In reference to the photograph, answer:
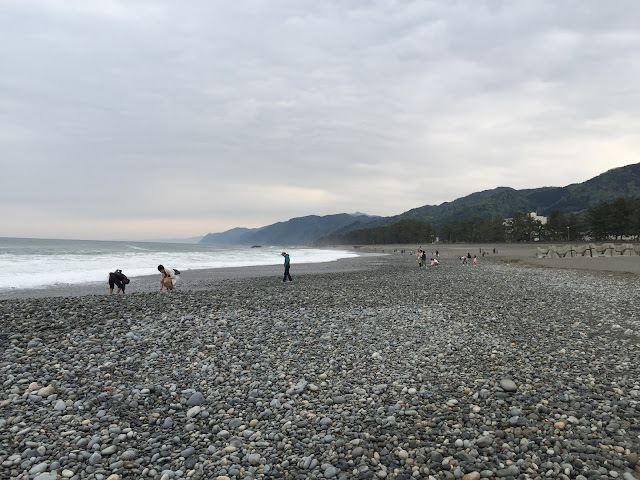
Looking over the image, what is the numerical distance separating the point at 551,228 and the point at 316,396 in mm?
141369

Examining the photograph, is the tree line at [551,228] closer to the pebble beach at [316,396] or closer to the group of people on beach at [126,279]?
the pebble beach at [316,396]

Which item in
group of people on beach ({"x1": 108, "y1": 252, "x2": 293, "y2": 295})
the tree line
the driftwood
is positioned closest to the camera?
group of people on beach ({"x1": 108, "y1": 252, "x2": 293, "y2": 295})

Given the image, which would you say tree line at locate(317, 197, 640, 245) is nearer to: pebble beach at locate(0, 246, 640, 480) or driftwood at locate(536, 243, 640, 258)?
driftwood at locate(536, 243, 640, 258)

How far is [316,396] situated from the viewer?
6930mm

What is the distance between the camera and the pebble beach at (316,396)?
5.05 m

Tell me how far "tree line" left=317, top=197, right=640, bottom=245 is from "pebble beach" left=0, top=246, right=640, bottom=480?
379 feet

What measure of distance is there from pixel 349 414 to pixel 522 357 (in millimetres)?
4913

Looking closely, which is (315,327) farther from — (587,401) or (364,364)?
(587,401)

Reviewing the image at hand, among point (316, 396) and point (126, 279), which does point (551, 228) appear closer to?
point (126, 279)

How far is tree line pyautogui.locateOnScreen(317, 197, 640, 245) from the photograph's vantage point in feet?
336

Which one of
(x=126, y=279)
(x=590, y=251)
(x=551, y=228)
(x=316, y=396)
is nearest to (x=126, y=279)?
(x=126, y=279)

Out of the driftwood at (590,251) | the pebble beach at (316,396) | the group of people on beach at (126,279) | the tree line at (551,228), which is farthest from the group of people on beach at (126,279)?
the tree line at (551,228)

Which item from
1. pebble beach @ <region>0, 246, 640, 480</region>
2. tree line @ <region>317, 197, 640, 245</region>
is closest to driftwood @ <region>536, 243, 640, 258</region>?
pebble beach @ <region>0, 246, 640, 480</region>

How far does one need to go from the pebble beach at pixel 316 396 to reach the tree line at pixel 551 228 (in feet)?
379
